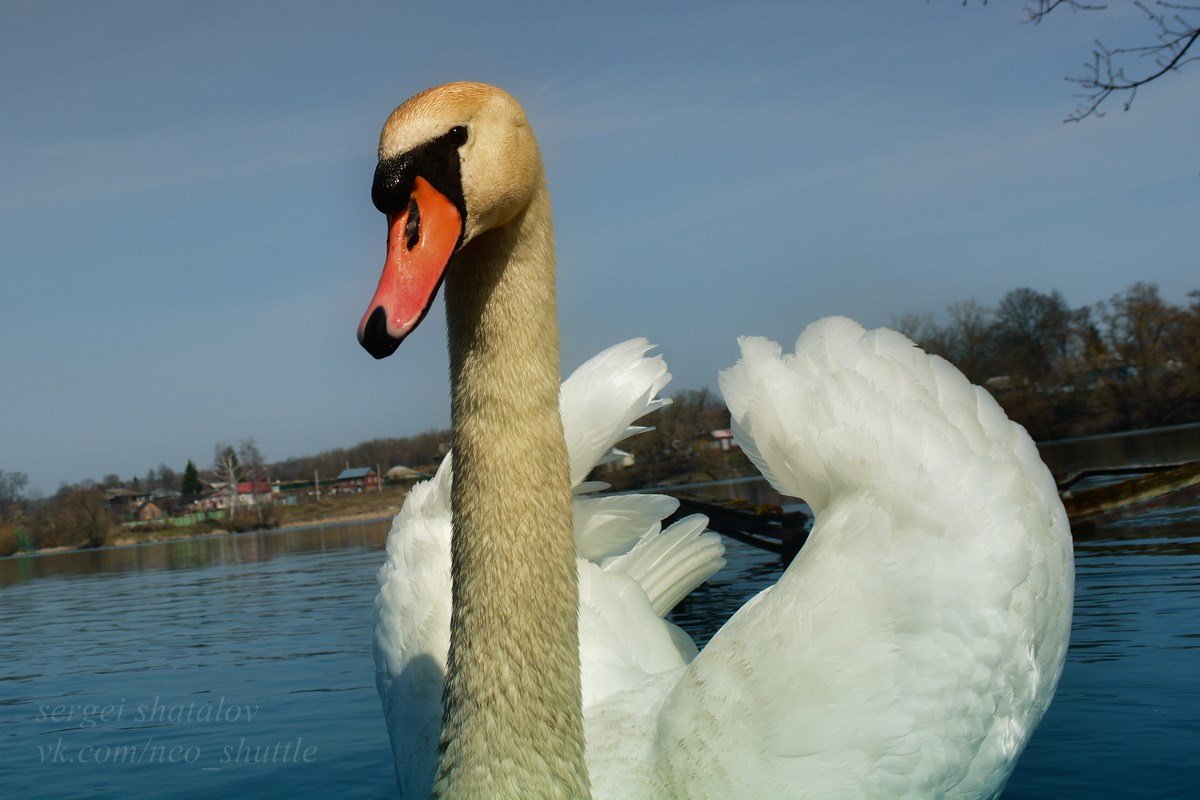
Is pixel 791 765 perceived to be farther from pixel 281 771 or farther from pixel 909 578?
pixel 281 771

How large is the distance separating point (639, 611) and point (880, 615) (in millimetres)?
1580

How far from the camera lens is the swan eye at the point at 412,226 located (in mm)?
2281

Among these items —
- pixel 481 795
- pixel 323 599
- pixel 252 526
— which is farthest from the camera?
pixel 252 526

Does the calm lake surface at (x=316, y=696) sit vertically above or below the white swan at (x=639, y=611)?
below

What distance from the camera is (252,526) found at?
279ft

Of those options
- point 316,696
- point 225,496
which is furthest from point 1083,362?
point 225,496

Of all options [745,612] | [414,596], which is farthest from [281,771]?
[745,612]

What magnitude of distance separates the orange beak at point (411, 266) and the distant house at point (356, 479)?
125443 millimetres

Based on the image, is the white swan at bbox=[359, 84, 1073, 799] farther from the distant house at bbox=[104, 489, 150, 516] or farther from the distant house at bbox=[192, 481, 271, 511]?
the distant house at bbox=[104, 489, 150, 516]

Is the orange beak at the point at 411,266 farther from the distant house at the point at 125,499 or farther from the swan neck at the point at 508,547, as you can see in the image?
the distant house at the point at 125,499

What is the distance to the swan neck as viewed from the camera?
2752 millimetres

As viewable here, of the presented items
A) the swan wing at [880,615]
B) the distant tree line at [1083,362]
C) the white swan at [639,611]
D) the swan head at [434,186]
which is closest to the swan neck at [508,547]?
the white swan at [639,611]

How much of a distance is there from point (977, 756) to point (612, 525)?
1.93 metres

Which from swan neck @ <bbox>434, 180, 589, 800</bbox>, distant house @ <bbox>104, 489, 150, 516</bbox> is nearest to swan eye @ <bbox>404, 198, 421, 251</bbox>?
swan neck @ <bbox>434, 180, 589, 800</bbox>
